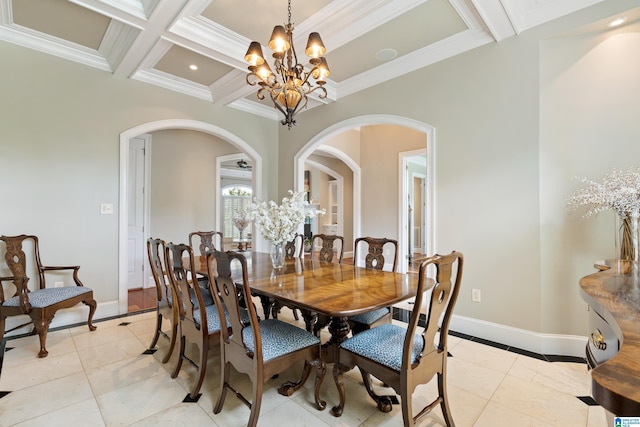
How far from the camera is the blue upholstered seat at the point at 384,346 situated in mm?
1604

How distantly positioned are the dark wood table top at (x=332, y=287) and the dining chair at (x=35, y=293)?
4.57 ft

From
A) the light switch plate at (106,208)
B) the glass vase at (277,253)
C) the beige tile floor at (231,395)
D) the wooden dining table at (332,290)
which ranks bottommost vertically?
the beige tile floor at (231,395)

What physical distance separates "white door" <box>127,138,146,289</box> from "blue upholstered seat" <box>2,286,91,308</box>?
76.7 inches

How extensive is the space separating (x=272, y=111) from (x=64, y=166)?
2.97 metres

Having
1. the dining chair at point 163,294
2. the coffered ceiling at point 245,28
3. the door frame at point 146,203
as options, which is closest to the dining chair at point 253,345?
the dining chair at point 163,294

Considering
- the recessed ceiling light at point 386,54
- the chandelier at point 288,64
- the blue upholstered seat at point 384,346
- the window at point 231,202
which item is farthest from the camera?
the window at point 231,202

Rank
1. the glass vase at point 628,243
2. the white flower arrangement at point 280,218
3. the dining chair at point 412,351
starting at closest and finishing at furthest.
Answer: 1. the dining chair at point 412,351
2. the glass vase at point 628,243
3. the white flower arrangement at point 280,218

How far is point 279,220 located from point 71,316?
2.78 meters

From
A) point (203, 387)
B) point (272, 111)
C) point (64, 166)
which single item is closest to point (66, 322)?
point (64, 166)

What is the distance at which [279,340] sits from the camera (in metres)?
1.83

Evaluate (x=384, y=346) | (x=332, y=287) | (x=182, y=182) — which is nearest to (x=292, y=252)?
(x=332, y=287)

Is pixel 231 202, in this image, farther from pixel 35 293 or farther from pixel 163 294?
pixel 163 294

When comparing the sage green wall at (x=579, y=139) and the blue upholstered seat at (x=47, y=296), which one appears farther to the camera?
the blue upholstered seat at (x=47, y=296)

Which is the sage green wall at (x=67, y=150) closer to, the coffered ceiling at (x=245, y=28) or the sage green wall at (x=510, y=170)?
the coffered ceiling at (x=245, y=28)
